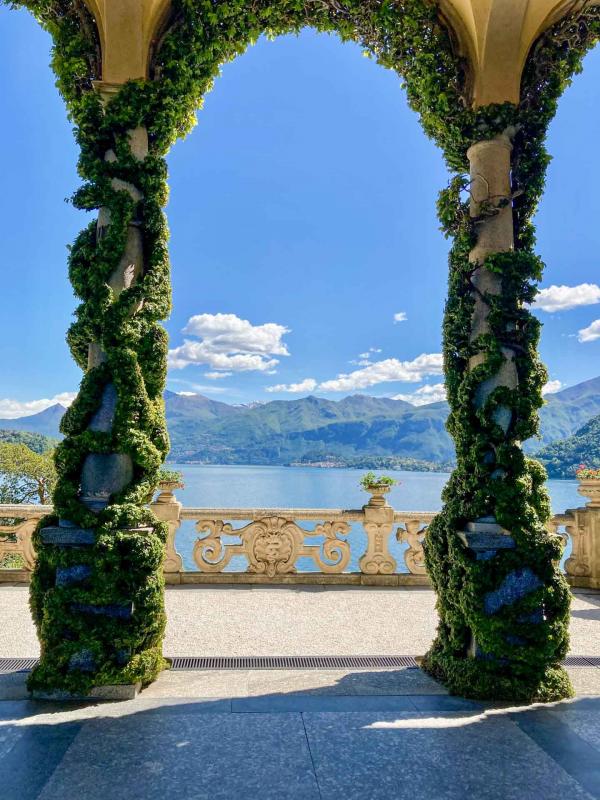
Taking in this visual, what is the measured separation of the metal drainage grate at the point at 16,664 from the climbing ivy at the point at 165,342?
2.34 feet

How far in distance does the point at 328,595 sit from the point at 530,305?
12.9ft

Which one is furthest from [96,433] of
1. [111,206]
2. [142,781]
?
[142,781]

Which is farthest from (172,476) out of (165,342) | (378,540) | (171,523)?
(165,342)

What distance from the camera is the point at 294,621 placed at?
516cm

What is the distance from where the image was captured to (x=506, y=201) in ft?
12.3

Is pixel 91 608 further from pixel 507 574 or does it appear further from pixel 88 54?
pixel 88 54

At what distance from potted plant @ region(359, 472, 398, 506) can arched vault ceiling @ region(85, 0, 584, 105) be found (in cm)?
436

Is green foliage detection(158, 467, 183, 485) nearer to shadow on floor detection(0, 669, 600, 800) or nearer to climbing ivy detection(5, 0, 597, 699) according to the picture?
climbing ivy detection(5, 0, 597, 699)

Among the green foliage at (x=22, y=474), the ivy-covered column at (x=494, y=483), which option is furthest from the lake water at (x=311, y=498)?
the green foliage at (x=22, y=474)

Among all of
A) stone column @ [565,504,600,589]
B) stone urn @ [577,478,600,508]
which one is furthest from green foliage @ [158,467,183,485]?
stone urn @ [577,478,600,508]

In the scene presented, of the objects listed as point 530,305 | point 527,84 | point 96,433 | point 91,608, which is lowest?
point 91,608

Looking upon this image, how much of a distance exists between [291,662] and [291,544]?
270cm

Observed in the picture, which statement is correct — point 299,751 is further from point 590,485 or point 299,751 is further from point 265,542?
point 590,485

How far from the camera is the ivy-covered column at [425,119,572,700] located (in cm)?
333
